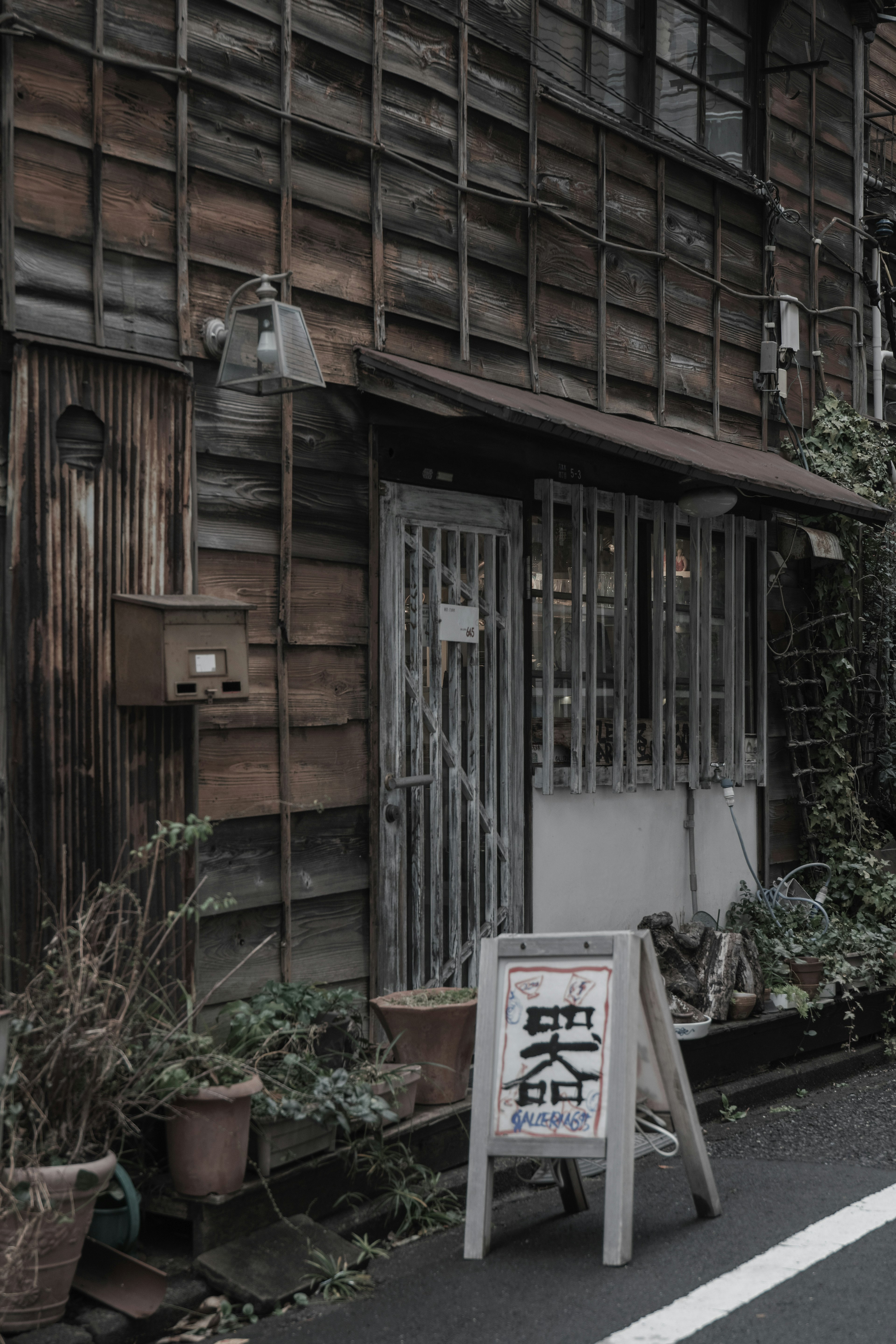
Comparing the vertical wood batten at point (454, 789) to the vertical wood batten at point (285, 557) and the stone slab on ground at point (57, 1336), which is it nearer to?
the vertical wood batten at point (285, 557)

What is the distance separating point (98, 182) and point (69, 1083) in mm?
3239

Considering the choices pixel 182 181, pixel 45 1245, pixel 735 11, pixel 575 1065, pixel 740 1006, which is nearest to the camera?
pixel 45 1245

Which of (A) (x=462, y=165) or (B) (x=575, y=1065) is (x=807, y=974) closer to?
(B) (x=575, y=1065)

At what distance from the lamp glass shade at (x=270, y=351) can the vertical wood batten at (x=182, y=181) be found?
0.60 feet

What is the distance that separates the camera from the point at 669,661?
834cm

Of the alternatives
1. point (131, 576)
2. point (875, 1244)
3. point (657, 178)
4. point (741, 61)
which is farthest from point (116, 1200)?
point (741, 61)

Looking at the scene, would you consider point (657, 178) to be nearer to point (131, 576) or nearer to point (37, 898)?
point (131, 576)

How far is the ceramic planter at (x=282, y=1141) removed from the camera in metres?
4.81

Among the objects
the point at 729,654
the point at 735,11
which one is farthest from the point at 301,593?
the point at 735,11

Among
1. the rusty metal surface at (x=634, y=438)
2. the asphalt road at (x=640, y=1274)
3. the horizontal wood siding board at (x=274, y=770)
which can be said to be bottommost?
the asphalt road at (x=640, y=1274)

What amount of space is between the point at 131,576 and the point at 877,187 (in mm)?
8452

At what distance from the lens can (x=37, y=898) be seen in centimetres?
490

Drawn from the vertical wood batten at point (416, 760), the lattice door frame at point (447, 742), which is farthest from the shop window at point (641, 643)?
the vertical wood batten at point (416, 760)

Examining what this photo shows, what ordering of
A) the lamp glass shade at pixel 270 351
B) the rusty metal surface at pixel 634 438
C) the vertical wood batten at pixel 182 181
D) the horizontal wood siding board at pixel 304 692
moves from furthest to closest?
1. the rusty metal surface at pixel 634 438
2. the horizontal wood siding board at pixel 304 692
3. the vertical wood batten at pixel 182 181
4. the lamp glass shade at pixel 270 351
